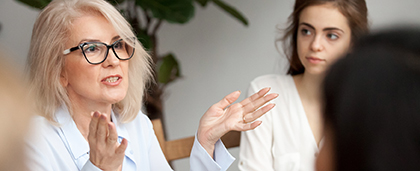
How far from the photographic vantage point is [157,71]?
226 centimetres

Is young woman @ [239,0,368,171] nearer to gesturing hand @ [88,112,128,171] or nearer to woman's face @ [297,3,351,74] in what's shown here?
woman's face @ [297,3,351,74]

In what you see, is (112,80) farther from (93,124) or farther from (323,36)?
(323,36)

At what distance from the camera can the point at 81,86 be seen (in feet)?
3.87

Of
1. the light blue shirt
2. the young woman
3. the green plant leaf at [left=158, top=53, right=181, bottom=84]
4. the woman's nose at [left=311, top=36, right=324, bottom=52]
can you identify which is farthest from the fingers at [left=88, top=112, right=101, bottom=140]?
the green plant leaf at [left=158, top=53, right=181, bottom=84]

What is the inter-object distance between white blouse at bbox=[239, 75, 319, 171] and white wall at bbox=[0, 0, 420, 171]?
0.97 metres

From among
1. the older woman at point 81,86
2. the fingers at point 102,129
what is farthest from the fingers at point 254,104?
the fingers at point 102,129

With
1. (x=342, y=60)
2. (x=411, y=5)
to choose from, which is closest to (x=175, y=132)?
(x=411, y=5)

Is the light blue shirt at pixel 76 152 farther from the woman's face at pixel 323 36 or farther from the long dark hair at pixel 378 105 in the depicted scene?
the long dark hair at pixel 378 105

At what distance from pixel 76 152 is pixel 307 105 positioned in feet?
3.08

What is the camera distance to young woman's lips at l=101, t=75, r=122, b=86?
3.87ft

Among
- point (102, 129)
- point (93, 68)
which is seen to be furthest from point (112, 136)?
point (93, 68)

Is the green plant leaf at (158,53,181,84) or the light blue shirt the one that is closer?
the light blue shirt

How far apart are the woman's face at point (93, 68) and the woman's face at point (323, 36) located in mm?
763

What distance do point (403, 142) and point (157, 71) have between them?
71.7 inches
